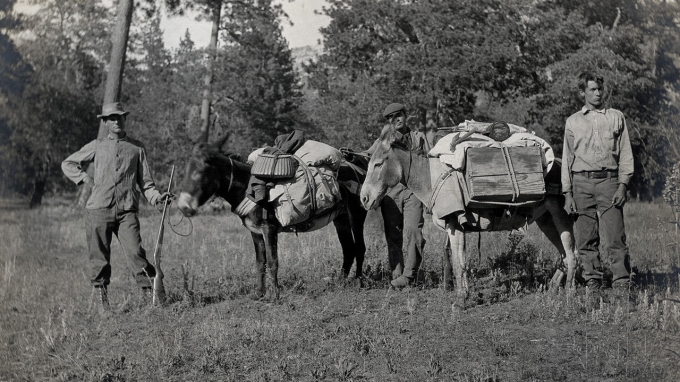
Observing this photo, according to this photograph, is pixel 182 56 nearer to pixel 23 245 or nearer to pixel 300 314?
pixel 23 245

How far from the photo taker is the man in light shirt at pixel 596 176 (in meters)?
6.86

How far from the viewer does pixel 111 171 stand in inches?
281

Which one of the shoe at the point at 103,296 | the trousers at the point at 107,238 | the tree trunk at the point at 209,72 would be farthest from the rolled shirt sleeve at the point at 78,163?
the tree trunk at the point at 209,72

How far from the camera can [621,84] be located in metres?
28.2

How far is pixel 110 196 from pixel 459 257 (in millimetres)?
4173

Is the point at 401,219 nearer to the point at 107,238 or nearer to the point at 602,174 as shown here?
the point at 602,174

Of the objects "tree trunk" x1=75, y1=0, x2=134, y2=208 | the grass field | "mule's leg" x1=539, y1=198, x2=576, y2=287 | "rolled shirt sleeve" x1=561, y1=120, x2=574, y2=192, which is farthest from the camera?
"tree trunk" x1=75, y1=0, x2=134, y2=208

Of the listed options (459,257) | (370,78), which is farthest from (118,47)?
(370,78)

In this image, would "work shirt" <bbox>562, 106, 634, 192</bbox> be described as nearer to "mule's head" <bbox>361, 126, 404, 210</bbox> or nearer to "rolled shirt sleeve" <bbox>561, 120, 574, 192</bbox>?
"rolled shirt sleeve" <bbox>561, 120, 574, 192</bbox>

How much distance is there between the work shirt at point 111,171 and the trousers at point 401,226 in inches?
125

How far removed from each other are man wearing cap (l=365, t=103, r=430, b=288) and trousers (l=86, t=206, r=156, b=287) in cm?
323

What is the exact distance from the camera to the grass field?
17.0ft

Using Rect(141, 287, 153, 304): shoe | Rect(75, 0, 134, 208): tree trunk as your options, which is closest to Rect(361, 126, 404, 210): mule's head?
Rect(141, 287, 153, 304): shoe

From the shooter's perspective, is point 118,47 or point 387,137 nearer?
point 387,137
